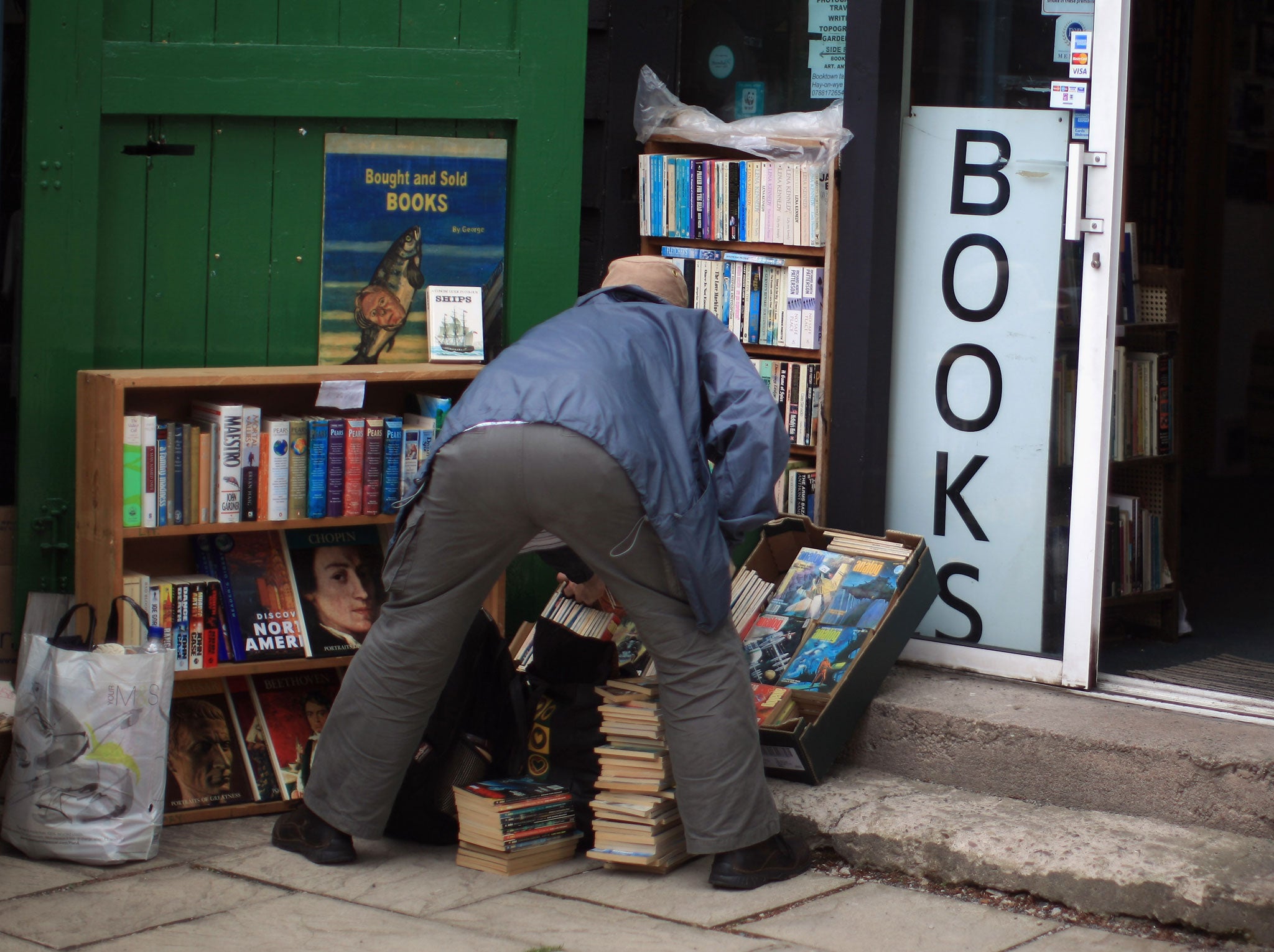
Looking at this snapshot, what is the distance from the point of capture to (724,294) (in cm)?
495

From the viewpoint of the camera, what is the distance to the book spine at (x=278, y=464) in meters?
4.10

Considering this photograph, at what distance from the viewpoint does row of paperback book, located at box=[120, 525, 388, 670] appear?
4.05 m

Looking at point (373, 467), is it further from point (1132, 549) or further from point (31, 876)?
point (1132, 549)

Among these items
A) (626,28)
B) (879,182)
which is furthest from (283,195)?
(879,182)

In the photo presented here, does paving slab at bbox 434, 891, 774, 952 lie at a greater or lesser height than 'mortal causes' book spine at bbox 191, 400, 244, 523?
lesser

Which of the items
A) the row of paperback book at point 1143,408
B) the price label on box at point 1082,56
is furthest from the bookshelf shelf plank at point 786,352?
the price label on box at point 1082,56

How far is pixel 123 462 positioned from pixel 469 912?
1434 millimetres

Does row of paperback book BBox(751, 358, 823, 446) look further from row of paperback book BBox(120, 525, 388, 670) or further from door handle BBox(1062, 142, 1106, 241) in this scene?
row of paperback book BBox(120, 525, 388, 670)

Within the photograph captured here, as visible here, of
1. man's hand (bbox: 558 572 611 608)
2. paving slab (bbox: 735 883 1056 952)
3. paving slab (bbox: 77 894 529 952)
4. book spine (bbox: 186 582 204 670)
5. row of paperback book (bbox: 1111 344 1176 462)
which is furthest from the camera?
row of paperback book (bbox: 1111 344 1176 462)

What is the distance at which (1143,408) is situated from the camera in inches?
205

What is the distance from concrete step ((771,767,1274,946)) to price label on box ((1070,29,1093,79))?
201 centimetres

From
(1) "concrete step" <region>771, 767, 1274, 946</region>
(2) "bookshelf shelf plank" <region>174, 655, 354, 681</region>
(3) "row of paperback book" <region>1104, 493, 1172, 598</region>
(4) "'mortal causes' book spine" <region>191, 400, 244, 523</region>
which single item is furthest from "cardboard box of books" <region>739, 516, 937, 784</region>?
(4) "'mortal causes' book spine" <region>191, 400, 244, 523</region>

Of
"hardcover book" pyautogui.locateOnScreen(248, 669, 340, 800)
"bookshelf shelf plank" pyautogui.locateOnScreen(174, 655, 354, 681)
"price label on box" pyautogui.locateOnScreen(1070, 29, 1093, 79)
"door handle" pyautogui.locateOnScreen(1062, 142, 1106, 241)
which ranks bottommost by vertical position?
"hardcover book" pyautogui.locateOnScreen(248, 669, 340, 800)

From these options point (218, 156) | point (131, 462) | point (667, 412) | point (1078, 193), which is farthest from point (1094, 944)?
point (218, 156)
